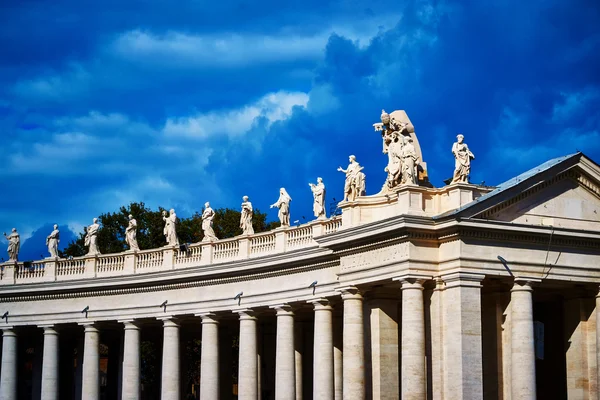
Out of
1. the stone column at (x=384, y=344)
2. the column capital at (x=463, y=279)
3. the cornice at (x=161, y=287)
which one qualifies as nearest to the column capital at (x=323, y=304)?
the cornice at (x=161, y=287)

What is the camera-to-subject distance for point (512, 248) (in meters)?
66.9

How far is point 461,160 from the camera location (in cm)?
6781

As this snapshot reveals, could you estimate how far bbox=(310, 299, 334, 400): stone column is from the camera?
75.8 meters

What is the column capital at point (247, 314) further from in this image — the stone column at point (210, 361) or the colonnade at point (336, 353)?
the stone column at point (210, 361)

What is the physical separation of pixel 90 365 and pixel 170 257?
1082cm

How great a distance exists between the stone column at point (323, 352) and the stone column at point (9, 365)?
31250 mm

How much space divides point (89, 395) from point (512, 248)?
1553 inches

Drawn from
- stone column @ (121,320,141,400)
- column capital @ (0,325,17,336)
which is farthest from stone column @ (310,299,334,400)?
column capital @ (0,325,17,336)

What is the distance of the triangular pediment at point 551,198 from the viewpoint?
218 feet

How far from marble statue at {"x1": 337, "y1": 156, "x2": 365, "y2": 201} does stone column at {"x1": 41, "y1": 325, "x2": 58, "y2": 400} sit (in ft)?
107

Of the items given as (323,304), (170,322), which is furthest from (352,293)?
(170,322)

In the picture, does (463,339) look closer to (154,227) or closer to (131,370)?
(131,370)

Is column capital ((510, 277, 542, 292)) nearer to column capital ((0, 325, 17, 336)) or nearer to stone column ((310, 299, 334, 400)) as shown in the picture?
stone column ((310, 299, 334, 400))

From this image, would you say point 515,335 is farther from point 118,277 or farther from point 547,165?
point 118,277
